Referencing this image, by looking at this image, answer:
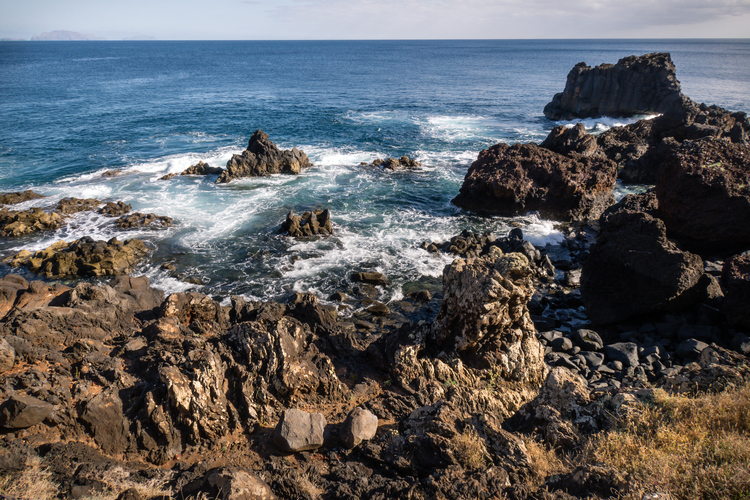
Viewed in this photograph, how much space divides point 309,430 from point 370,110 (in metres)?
60.0

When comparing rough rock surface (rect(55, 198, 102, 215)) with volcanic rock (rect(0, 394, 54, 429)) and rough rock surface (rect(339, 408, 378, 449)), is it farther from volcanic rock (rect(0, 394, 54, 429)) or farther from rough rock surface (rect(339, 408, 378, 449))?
rough rock surface (rect(339, 408, 378, 449))

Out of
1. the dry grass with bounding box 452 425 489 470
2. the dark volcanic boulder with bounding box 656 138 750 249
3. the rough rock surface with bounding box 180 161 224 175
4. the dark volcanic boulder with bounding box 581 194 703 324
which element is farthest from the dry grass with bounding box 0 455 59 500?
the rough rock surface with bounding box 180 161 224 175

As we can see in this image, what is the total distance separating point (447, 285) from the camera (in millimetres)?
10195

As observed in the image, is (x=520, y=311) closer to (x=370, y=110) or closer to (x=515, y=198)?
(x=515, y=198)

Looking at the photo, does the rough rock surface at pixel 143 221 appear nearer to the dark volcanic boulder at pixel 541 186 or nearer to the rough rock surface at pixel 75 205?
the rough rock surface at pixel 75 205

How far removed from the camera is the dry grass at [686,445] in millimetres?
5184

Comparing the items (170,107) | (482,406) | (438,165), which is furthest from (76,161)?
(482,406)

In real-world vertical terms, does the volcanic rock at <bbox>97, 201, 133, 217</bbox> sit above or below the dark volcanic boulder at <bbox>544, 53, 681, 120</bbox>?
below

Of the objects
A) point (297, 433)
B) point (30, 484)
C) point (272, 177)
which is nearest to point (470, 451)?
point (297, 433)

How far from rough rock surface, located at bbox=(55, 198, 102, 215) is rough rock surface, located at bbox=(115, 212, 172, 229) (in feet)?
11.7

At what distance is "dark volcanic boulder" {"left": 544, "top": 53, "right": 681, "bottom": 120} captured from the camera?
2077 inches

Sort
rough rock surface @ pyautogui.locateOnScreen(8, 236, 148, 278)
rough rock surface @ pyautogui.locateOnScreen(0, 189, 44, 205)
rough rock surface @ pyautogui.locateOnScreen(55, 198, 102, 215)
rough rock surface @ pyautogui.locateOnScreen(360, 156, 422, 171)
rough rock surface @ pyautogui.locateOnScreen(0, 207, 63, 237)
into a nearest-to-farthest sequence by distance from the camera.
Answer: rough rock surface @ pyautogui.locateOnScreen(8, 236, 148, 278), rough rock surface @ pyautogui.locateOnScreen(0, 207, 63, 237), rough rock surface @ pyautogui.locateOnScreen(55, 198, 102, 215), rough rock surface @ pyautogui.locateOnScreen(0, 189, 44, 205), rough rock surface @ pyautogui.locateOnScreen(360, 156, 422, 171)

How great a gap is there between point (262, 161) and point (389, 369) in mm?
28765

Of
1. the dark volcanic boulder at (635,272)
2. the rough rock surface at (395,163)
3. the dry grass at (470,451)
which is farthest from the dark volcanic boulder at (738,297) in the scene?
the rough rock surface at (395,163)
